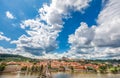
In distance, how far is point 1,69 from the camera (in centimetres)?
17650

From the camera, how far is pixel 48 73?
2972 inches

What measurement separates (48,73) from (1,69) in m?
112

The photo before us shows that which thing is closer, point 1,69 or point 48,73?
point 48,73

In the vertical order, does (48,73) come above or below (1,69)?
below
